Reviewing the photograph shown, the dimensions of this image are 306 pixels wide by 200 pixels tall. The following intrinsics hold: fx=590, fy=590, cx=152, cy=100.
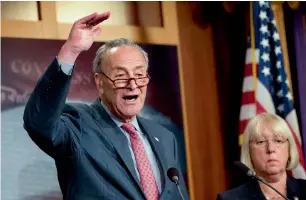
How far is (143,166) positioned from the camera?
196cm

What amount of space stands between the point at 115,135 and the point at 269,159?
0.87m

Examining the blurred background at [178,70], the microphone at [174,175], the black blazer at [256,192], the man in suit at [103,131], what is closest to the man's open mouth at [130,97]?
the man in suit at [103,131]

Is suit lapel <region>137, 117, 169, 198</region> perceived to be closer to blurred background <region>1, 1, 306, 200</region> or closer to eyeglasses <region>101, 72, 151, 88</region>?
eyeglasses <region>101, 72, 151, 88</region>

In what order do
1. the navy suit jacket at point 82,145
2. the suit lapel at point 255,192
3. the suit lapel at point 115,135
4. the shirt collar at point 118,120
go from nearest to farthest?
1. the navy suit jacket at point 82,145
2. the suit lapel at point 115,135
3. the shirt collar at point 118,120
4. the suit lapel at point 255,192

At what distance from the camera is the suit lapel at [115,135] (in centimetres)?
190

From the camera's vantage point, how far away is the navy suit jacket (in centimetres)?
164

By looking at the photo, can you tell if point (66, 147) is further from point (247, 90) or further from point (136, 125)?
point (247, 90)

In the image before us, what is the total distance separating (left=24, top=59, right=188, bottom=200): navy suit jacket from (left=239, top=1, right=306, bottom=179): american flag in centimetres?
161

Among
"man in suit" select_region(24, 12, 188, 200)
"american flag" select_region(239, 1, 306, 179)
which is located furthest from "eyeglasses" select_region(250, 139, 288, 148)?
"american flag" select_region(239, 1, 306, 179)

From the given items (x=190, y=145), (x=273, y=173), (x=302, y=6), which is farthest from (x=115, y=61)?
(x=302, y=6)

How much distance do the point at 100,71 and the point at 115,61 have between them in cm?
8

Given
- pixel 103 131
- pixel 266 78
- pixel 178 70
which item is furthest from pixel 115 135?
pixel 266 78

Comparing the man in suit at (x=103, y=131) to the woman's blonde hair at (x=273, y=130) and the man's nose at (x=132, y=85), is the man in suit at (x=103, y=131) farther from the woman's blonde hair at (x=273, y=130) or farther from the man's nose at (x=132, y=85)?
the woman's blonde hair at (x=273, y=130)

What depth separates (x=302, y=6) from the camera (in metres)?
3.84
